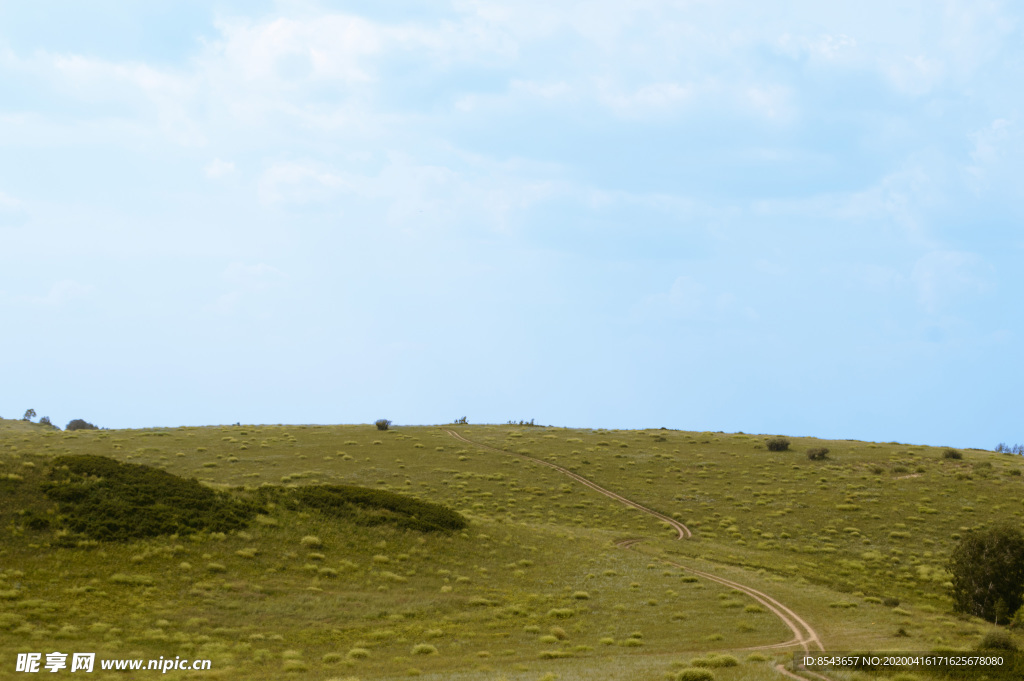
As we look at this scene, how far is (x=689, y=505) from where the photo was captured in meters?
63.0

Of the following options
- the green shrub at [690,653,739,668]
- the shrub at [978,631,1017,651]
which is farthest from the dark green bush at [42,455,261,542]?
the shrub at [978,631,1017,651]

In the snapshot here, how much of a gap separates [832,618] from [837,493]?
37.1 m

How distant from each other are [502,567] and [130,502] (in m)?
22.1

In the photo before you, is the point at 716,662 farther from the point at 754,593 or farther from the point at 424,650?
the point at 754,593

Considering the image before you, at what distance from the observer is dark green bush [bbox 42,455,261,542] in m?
36.1

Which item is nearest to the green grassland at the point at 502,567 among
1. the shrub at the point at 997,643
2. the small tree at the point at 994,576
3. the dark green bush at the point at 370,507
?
the dark green bush at the point at 370,507

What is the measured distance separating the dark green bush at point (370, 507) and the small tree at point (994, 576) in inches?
1196

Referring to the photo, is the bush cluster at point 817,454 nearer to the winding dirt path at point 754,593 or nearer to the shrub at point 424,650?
the winding dirt path at point 754,593

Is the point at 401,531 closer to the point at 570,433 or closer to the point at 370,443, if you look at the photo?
the point at 370,443

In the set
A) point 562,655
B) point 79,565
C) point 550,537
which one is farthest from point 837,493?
point 79,565

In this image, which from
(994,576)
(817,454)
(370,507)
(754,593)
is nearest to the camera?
(994,576)

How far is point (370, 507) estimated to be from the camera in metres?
47.3

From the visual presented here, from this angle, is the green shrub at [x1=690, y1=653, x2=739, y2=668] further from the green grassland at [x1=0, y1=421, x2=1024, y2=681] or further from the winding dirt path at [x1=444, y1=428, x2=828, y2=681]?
the winding dirt path at [x1=444, y1=428, x2=828, y2=681]

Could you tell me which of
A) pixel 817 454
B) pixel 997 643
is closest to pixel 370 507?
pixel 997 643
